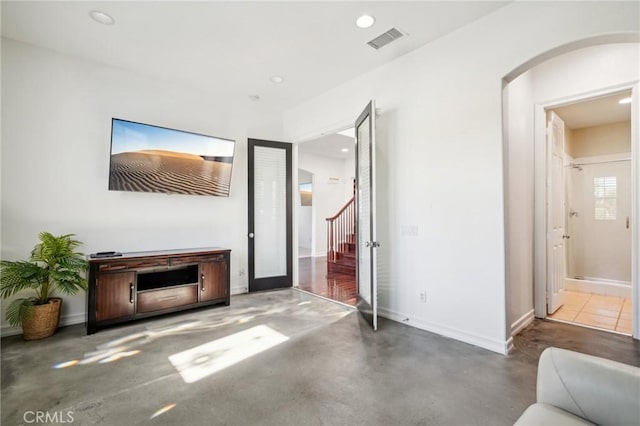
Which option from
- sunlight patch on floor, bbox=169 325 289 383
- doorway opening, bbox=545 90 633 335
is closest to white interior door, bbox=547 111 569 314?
doorway opening, bbox=545 90 633 335

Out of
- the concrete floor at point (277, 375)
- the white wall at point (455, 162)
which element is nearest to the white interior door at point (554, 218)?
the concrete floor at point (277, 375)

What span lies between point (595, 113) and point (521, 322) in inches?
148

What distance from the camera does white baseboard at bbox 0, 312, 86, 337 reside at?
2971 mm

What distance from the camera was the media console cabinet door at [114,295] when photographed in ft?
10.1

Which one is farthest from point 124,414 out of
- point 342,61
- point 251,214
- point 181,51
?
point 342,61

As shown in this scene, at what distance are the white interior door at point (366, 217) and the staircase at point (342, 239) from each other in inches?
102

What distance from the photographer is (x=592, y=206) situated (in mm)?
5215

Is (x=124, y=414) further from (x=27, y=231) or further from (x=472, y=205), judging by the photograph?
(x=472, y=205)

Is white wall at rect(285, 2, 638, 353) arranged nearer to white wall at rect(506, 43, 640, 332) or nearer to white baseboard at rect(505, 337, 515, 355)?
white baseboard at rect(505, 337, 515, 355)

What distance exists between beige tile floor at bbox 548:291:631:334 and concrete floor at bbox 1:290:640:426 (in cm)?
36

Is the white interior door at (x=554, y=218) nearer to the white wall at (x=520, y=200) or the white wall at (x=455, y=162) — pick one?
the white wall at (x=520, y=200)

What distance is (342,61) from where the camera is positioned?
351 centimetres

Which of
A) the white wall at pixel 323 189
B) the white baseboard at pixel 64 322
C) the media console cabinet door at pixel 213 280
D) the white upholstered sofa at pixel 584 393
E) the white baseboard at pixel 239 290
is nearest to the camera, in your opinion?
the white upholstered sofa at pixel 584 393

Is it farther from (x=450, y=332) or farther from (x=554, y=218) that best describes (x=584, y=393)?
(x=554, y=218)
